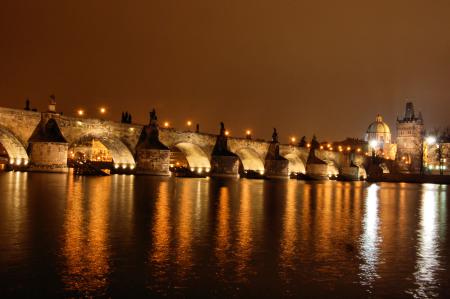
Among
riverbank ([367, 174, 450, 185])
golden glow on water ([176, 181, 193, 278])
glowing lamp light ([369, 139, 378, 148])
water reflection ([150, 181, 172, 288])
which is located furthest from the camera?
glowing lamp light ([369, 139, 378, 148])

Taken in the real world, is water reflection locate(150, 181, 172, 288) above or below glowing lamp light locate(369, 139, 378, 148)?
below

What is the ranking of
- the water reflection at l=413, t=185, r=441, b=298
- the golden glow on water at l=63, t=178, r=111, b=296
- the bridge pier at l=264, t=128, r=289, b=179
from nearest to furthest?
the golden glow on water at l=63, t=178, r=111, b=296, the water reflection at l=413, t=185, r=441, b=298, the bridge pier at l=264, t=128, r=289, b=179

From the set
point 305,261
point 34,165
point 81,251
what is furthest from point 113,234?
point 34,165

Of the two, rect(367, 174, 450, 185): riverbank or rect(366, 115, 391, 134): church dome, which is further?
rect(366, 115, 391, 134): church dome

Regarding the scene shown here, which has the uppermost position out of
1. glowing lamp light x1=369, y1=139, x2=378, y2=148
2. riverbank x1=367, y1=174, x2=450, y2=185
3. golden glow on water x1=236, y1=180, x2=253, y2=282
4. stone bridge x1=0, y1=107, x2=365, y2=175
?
glowing lamp light x1=369, y1=139, x2=378, y2=148

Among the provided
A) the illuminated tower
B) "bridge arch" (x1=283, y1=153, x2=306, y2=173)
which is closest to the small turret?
"bridge arch" (x1=283, y1=153, x2=306, y2=173)

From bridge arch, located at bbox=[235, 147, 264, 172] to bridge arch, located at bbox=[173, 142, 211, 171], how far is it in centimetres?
726

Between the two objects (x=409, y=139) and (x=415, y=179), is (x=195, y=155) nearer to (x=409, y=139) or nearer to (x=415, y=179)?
(x=415, y=179)

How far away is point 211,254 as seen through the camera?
10.7 meters

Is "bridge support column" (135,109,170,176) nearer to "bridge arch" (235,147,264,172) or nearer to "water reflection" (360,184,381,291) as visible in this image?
"bridge arch" (235,147,264,172)

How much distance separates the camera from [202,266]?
31.3 feet

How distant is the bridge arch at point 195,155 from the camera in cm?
6544

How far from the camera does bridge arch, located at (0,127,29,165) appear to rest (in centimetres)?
4397

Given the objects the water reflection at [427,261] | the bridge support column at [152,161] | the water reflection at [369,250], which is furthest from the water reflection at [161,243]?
the bridge support column at [152,161]
